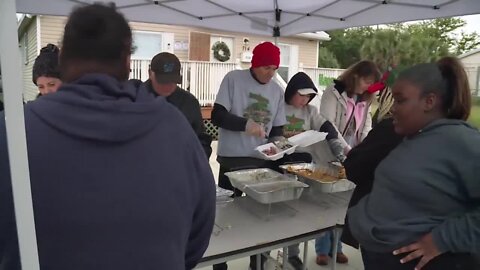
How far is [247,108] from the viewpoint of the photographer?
2.74m

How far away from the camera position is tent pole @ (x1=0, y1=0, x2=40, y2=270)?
24.0 inches

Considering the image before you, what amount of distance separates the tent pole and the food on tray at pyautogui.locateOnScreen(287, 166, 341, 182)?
6.34ft

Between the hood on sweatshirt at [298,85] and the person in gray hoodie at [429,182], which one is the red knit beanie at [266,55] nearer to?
the hood on sweatshirt at [298,85]

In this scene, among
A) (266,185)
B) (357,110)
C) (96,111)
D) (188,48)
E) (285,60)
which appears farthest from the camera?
(285,60)

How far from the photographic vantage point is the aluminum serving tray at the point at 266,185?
2.06 meters

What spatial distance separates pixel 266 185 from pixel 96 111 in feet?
5.13

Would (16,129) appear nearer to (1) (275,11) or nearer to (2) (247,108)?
(2) (247,108)

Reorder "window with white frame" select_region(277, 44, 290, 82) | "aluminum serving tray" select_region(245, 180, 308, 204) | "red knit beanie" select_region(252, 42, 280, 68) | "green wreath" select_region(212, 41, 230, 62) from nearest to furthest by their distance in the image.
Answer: "aluminum serving tray" select_region(245, 180, 308, 204)
"red knit beanie" select_region(252, 42, 280, 68)
"green wreath" select_region(212, 41, 230, 62)
"window with white frame" select_region(277, 44, 290, 82)

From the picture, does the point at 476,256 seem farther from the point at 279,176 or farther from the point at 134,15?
the point at 134,15

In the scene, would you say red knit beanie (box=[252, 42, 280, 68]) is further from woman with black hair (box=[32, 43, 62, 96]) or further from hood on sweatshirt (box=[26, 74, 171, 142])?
hood on sweatshirt (box=[26, 74, 171, 142])

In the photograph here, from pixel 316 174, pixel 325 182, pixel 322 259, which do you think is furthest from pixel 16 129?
pixel 322 259

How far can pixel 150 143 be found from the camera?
796 millimetres

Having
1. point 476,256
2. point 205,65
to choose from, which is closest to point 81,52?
point 476,256

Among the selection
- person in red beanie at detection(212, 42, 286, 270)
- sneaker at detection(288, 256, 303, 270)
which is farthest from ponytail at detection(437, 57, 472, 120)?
sneaker at detection(288, 256, 303, 270)
